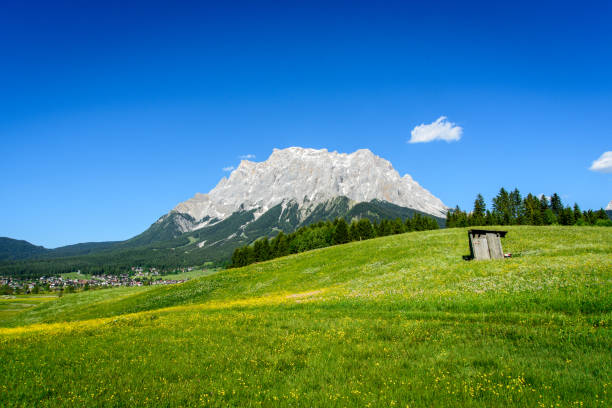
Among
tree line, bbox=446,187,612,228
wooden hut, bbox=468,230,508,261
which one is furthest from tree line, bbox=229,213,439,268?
wooden hut, bbox=468,230,508,261

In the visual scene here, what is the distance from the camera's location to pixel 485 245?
34.7 metres

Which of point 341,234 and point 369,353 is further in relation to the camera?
point 341,234

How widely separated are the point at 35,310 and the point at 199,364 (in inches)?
2420

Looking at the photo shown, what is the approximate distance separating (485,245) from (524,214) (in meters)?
105

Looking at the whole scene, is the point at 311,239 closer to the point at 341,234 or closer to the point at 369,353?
the point at 341,234

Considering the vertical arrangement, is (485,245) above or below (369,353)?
above

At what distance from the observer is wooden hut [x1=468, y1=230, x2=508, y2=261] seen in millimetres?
34250

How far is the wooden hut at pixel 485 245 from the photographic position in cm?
3425

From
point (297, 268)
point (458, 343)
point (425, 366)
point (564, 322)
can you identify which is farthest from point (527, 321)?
point (297, 268)

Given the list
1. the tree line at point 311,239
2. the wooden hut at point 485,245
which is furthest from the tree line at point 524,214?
the wooden hut at point 485,245

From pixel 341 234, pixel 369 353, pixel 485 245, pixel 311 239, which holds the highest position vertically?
pixel 341 234

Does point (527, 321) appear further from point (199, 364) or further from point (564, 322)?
point (199, 364)

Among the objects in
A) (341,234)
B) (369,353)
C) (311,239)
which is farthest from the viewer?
(311,239)

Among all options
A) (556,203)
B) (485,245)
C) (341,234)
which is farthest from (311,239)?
(556,203)
